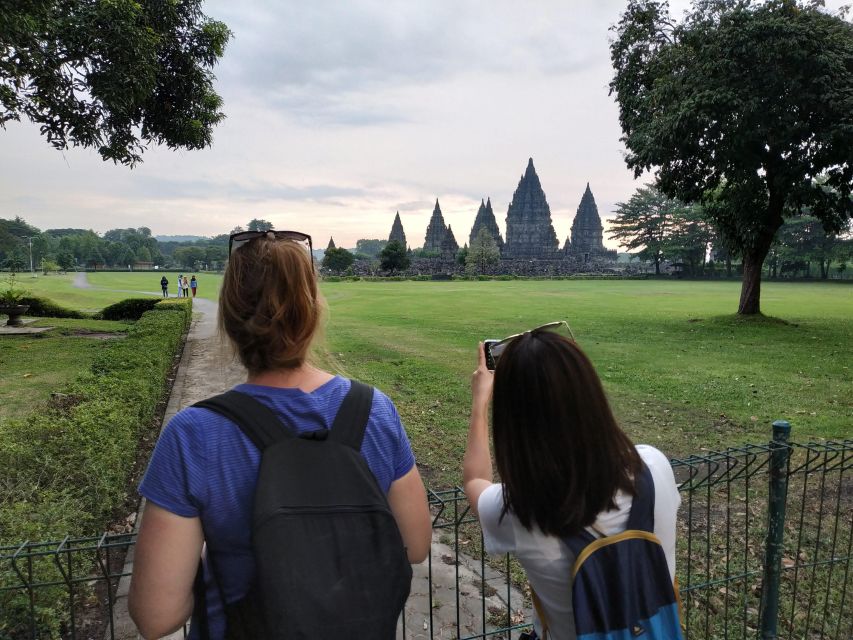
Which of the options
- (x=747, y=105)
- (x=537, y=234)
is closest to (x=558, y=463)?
(x=747, y=105)

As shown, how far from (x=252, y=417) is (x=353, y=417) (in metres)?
0.21

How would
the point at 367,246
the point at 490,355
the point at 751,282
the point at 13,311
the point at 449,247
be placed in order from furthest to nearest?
the point at 367,246, the point at 449,247, the point at 751,282, the point at 13,311, the point at 490,355

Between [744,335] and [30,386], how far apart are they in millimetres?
15758

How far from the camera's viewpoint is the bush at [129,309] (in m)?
20.9

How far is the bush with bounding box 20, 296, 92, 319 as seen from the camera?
20766 millimetres

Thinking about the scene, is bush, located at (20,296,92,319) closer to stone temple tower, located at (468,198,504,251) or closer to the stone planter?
the stone planter

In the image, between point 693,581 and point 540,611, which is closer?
point 540,611

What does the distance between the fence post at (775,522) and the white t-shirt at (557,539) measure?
1.28 metres

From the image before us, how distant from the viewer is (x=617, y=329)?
636 inches

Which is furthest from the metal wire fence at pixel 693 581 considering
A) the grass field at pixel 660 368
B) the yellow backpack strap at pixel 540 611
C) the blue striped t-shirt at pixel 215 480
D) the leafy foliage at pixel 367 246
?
the leafy foliage at pixel 367 246

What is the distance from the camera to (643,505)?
1307 mm

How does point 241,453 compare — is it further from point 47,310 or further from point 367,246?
point 367,246

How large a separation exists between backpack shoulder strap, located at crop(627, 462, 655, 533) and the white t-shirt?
1cm

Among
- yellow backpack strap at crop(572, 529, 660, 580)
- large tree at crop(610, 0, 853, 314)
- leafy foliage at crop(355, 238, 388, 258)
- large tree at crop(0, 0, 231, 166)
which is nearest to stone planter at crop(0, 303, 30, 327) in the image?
large tree at crop(0, 0, 231, 166)
